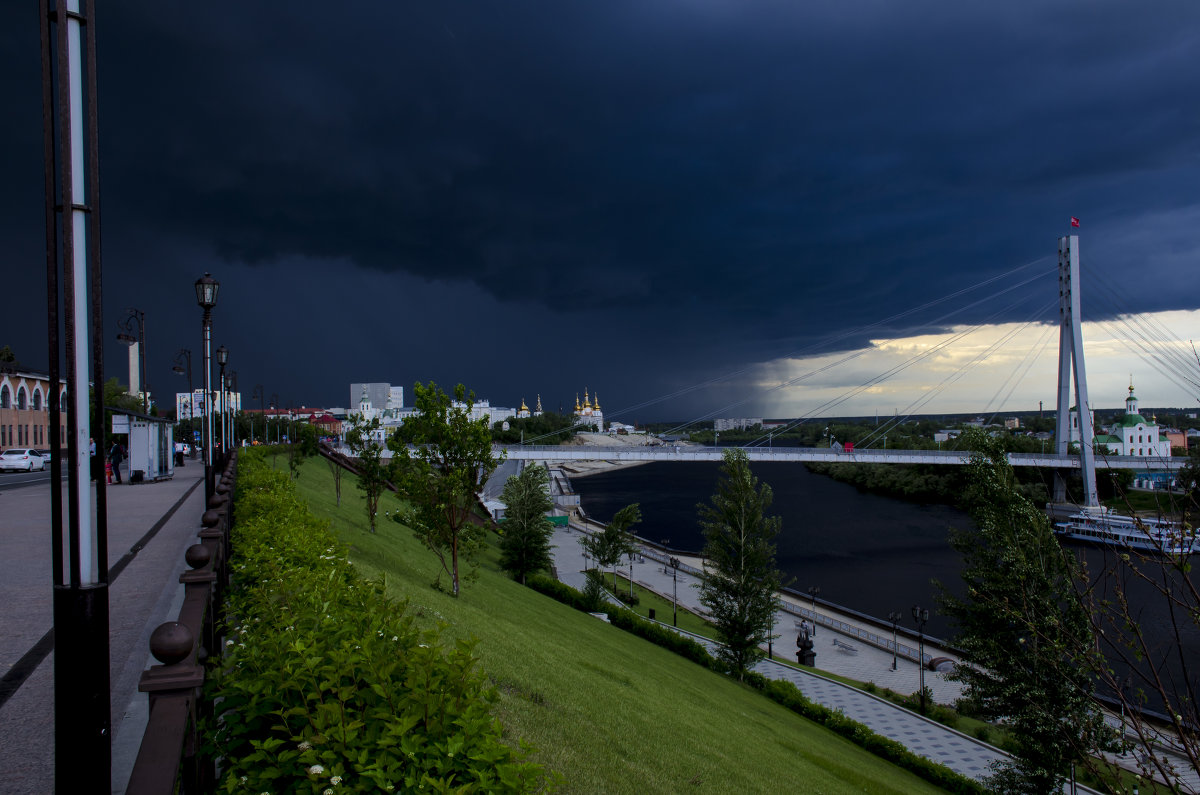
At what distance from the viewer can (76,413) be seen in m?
2.16

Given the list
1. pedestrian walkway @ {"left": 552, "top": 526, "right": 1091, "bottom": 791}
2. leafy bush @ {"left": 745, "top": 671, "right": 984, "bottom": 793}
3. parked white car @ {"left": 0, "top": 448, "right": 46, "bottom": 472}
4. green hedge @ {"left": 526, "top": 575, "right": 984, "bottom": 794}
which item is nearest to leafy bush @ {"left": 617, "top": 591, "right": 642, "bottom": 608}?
pedestrian walkway @ {"left": 552, "top": 526, "right": 1091, "bottom": 791}

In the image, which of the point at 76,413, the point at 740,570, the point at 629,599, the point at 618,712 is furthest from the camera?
the point at 629,599

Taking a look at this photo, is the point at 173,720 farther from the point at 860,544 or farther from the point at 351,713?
the point at 860,544

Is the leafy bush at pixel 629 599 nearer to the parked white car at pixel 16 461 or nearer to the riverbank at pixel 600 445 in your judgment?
the parked white car at pixel 16 461

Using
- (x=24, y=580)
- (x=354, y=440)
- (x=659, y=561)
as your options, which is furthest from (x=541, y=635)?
(x=659, y=561)

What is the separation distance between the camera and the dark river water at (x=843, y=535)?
3300 centimetres

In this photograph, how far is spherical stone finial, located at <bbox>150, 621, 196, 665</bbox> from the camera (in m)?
2.38

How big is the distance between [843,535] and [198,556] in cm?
4815

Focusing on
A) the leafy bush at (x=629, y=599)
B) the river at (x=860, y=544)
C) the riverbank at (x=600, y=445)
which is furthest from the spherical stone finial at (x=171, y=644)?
the riverbank at (x=600, y=445)

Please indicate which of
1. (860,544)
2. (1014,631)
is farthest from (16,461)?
(860,544)

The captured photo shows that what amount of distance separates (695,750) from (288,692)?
630cm

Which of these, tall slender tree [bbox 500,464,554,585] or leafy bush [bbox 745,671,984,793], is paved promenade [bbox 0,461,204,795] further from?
leafy bush [bbox 745,671,984,793]

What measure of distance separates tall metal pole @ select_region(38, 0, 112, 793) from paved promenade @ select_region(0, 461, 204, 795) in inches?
56.9

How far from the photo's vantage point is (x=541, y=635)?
1180cm
